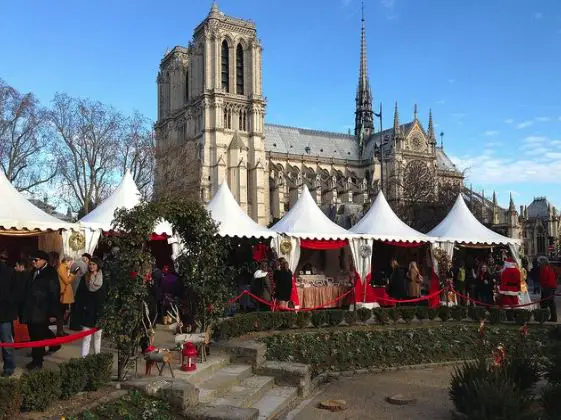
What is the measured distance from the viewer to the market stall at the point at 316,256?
16.1m

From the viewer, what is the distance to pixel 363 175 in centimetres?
8394

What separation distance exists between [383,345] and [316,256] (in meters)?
7.01

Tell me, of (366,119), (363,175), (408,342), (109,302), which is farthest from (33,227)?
(366,119)

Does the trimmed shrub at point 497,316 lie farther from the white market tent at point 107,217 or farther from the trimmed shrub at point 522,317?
the white market tent at point 107,217

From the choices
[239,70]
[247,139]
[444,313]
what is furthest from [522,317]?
[239,70]

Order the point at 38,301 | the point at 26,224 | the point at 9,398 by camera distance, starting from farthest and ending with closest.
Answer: the point at 26,224 < the point at 38,301 < the point at 9,398

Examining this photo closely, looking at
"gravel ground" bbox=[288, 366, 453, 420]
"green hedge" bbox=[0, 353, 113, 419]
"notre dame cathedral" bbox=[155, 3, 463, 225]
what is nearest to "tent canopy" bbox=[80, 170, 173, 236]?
"gravel ground" bbox=[288, 366, 453, 420]

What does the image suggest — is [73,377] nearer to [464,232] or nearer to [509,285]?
[509,285]

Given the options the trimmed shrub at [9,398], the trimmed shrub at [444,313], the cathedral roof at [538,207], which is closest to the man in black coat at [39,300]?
the trimmed shrub at [9,398]

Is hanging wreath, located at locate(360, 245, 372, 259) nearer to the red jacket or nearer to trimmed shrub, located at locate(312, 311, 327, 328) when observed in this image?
trimmed shrub, located at locate(312, 311, 327, 328)

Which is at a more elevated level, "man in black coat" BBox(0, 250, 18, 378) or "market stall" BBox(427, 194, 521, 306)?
"market stall" BBox(427, 194, 521, 306)

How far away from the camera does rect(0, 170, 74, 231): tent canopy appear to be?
12531mm

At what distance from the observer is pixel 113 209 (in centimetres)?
1562

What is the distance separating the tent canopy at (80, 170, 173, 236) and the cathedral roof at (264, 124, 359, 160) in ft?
204
